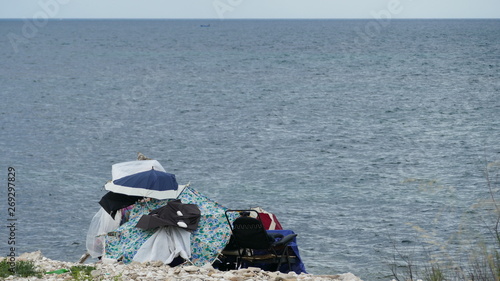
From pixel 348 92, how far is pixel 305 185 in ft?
112

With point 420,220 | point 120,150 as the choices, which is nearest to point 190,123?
point 120,150

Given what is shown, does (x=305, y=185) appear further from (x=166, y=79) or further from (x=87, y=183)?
(x=166, y=79)

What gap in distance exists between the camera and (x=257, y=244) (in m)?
11.3

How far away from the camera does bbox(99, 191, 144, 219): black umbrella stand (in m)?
12.6

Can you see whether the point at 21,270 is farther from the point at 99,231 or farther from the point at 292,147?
the point at 292,147

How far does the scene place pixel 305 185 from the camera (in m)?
25.3

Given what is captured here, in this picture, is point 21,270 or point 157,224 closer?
point 21,270

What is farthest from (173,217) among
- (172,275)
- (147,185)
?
(172,275)

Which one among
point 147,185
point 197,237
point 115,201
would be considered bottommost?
point 197,237

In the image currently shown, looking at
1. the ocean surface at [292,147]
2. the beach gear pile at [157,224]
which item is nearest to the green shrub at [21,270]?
the beach gear pile at [157,224]

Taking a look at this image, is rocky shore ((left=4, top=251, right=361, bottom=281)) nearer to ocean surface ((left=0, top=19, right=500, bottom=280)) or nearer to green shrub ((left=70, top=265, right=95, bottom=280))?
green shrub ((left=70, top=265, right=95, bottom=280))

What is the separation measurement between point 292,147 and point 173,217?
2185 cm

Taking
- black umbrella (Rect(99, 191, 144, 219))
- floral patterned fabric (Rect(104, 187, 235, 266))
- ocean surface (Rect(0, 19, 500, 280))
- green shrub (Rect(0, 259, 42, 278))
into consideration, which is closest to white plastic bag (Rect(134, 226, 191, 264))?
floral patterned fabric (Rect(104, 187, 235, 266))

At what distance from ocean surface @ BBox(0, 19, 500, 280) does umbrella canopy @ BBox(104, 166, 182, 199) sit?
3657 mm
